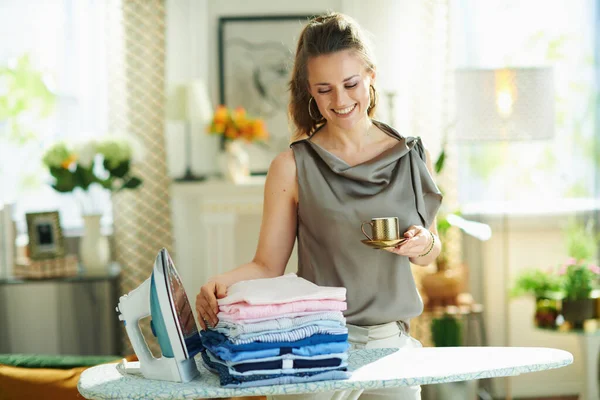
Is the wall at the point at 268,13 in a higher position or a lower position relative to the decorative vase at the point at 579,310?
higher

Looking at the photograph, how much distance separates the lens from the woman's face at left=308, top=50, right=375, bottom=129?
1755 mm

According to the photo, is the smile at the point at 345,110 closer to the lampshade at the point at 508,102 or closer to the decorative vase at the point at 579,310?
the lampshade at the point at 508,102

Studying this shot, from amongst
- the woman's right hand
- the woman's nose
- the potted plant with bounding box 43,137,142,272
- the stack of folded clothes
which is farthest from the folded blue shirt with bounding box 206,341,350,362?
the potted plant with bounding box 43,137,142,272

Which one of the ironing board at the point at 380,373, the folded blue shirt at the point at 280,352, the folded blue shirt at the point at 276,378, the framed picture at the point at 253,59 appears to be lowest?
the ironing board at the point at 380,373

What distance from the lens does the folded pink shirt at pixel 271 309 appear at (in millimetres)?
1438

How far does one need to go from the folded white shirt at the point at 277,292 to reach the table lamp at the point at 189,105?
2806mm

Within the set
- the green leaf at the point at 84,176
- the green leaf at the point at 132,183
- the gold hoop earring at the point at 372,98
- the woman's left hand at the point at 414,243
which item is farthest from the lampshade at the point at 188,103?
the woman's left hand at the point at 414,243

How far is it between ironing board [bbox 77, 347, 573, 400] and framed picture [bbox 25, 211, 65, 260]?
2.82 m

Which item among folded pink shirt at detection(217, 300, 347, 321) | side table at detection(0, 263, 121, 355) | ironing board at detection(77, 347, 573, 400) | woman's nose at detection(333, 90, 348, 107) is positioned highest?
woman's nose at detection(333, 90, 348, 107)

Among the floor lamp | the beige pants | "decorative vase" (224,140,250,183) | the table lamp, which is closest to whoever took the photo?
the beige pants

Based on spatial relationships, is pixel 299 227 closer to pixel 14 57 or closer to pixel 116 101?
pixel 116 101

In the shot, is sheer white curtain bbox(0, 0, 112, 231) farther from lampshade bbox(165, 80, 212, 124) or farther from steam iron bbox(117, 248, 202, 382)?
steam iron bbox(117, 248, 202, 382)

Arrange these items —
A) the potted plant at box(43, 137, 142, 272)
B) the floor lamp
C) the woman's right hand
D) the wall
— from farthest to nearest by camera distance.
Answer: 1. the wall
2. the potted plant at box(43, 137, 142, 272)
3. the floor lamp
4. the woman's right hand

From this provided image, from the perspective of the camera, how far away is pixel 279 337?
1.43 meters
